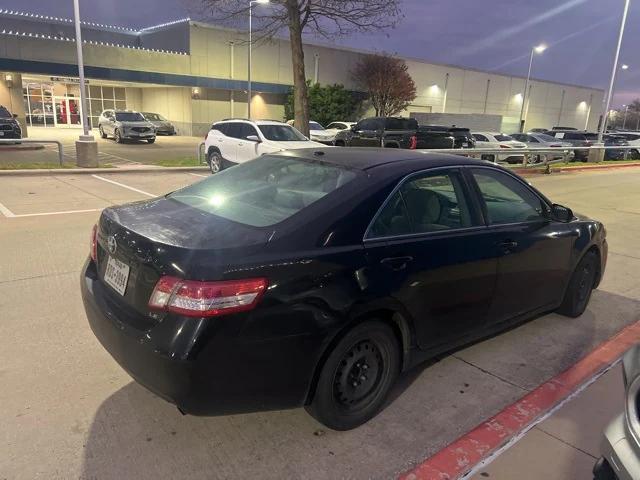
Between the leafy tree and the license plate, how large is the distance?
37.0 m

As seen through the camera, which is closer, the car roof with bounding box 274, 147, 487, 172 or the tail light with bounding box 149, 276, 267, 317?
the tail light with bounding box 149, 276, 267, 317

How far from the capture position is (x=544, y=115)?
63.9 meters

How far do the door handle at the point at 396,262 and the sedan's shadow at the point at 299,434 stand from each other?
96 centimetres

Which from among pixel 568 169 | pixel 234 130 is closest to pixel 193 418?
pixel 234 130

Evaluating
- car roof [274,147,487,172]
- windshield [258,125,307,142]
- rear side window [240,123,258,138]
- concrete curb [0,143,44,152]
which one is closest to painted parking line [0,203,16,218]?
car roof [274,147,487,172]

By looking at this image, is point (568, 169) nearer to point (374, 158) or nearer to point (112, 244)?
point (374, 158)

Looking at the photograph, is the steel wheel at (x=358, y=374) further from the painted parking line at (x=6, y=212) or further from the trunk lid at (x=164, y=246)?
the painted parking line at (x=6, y=212)

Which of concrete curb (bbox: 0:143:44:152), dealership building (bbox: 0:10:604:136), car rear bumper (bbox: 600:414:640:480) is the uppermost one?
dealership building (bbox: 0:10:604:136)

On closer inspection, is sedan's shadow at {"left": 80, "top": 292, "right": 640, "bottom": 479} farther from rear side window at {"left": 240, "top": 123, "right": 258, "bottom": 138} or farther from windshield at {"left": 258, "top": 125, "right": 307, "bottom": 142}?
rear side window at {"left": 240, "top": 123, "right": 258, "bottom": 138}

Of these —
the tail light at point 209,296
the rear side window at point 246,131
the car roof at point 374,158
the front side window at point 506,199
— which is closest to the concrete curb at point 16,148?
the rear side window at point 246,131

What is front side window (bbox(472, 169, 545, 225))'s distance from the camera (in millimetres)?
3791

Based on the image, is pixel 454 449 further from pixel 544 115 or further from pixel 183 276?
pixel 544 115

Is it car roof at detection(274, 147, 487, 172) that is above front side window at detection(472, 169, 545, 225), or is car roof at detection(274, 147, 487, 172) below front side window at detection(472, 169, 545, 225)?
above

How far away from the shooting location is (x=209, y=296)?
239 cm
